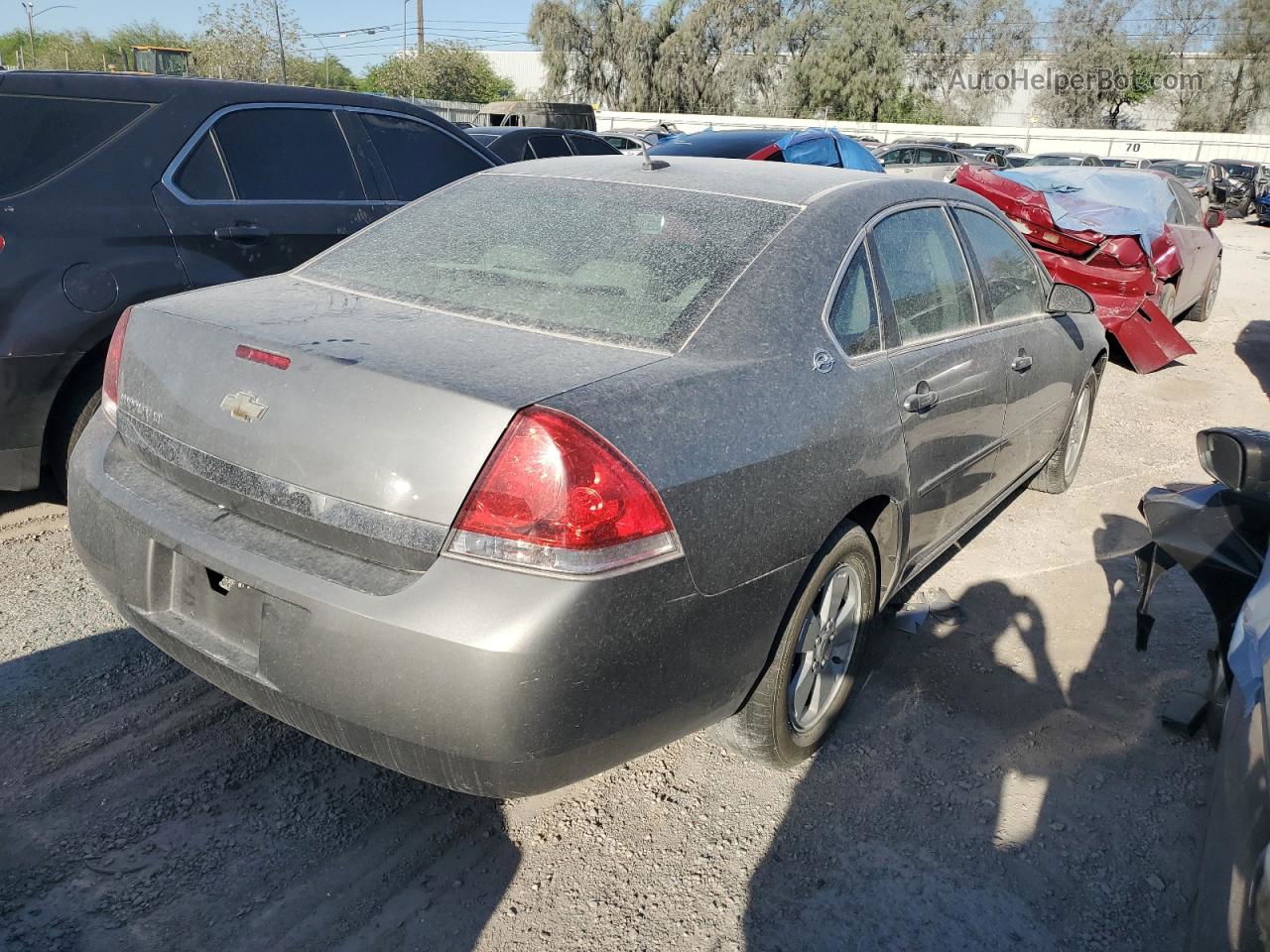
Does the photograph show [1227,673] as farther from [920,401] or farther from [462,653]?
[462,653]

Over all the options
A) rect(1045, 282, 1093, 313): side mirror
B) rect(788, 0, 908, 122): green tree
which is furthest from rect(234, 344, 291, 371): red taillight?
rect(788, 0, 908, 122): green tree

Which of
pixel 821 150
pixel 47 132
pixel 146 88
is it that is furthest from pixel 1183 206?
pixel 47 132

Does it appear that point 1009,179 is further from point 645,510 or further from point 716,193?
point 645,510

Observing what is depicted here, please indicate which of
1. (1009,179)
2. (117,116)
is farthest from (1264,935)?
(1009,179)

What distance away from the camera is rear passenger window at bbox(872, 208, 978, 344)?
3.26 m

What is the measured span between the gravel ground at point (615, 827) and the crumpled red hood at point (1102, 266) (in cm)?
544

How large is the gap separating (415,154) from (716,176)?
2.57 m

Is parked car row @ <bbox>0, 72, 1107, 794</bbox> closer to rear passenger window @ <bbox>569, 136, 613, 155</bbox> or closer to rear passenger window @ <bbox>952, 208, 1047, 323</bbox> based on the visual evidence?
rear passenger window @ <bbox>952, 208, 1047, 323</bbox>

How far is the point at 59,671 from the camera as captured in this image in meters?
3.21

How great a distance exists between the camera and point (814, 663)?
2973 mm

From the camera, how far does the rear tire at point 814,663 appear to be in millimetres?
2719

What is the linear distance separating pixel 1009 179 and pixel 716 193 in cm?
662

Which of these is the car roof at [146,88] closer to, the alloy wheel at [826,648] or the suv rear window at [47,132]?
the suv rear window at [47,132]

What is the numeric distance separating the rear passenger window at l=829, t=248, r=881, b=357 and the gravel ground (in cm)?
121
